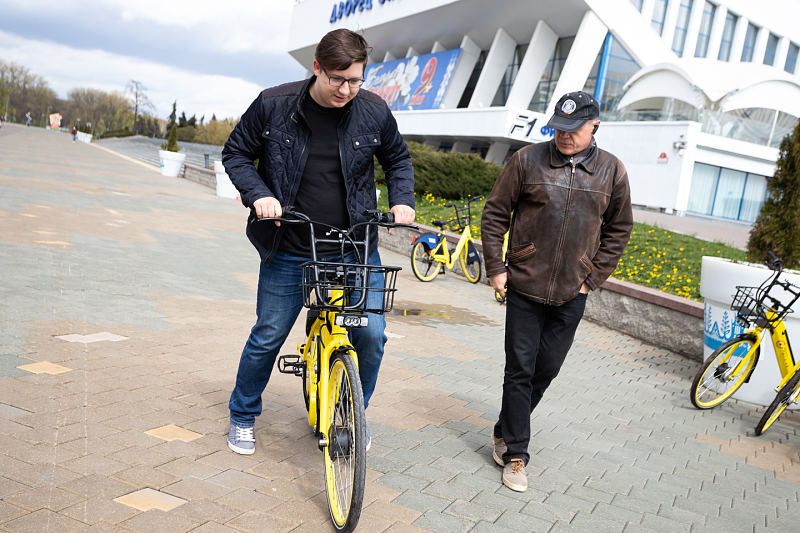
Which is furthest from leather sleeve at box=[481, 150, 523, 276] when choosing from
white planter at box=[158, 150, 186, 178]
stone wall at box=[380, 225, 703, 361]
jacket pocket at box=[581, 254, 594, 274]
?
white planter at box=[158, 150, 186, 178]

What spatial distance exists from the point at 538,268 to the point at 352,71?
4.62ft

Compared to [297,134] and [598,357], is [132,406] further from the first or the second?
[598,357]

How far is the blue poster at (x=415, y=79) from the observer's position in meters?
42.3

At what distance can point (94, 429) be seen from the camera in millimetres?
3527

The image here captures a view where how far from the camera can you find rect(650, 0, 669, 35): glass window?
113 ft

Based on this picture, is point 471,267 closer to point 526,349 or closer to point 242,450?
point 526,349

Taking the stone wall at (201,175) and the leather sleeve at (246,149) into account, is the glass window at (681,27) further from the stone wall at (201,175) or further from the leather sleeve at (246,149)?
the leather sleeve at (246,149)

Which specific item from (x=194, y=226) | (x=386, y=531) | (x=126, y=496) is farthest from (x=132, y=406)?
(x=194, y=226)

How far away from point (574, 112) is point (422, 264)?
7577 mm

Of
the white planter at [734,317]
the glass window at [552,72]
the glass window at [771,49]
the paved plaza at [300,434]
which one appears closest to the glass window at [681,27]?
the glass window at [552,72]

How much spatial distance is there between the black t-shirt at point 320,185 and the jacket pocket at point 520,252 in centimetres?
95

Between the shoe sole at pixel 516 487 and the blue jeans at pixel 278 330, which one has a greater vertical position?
the blue jeans at pixel 278 330

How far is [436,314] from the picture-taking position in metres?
8.34

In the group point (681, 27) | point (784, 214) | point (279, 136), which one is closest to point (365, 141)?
point (279, 136)
